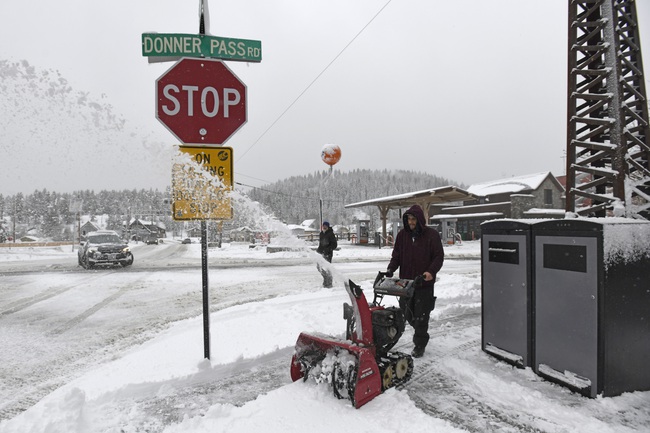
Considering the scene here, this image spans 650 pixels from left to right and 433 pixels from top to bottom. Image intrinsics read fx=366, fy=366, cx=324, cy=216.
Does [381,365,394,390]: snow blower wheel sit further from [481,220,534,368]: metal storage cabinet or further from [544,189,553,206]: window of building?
[544,189,553,206]: window of building

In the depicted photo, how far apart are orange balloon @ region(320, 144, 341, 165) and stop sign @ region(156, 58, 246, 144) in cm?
913

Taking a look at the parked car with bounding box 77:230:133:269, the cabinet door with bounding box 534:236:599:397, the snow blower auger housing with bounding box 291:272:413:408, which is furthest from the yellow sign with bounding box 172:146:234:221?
the parked car with bounding box 77:230:133:269

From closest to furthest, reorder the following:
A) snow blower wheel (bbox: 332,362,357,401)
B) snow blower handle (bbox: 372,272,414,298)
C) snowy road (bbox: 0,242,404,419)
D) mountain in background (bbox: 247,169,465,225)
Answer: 1. snow blower wheel (bbox: 332,362,357,401)
2. snow blower handle (bbox: 372,272,414,298)
3. snowy road (bbox: 0,242,404,419)
4. mountain in background (bbox: 247,169,465,225)

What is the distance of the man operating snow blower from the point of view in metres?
4.25

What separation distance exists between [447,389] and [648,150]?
494 cm

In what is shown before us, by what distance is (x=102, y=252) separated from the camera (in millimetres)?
15203


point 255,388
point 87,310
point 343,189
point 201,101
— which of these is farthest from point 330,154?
point 343,189

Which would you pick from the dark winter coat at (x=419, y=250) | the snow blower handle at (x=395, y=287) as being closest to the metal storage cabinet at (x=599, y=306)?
the dark winter coat at (x=419, y=250)

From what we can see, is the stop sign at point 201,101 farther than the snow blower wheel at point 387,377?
Yes

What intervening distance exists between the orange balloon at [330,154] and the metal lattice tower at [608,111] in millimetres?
7847

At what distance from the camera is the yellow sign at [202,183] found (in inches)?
150

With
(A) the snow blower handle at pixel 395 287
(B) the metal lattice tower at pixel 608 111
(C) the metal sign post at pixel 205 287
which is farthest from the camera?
(B) the metal lattice tower at pixel 608 111

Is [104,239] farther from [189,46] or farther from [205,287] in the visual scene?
[189,46]

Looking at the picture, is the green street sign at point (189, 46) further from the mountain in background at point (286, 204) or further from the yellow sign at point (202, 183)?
the mountain in background at point (286, 204)
